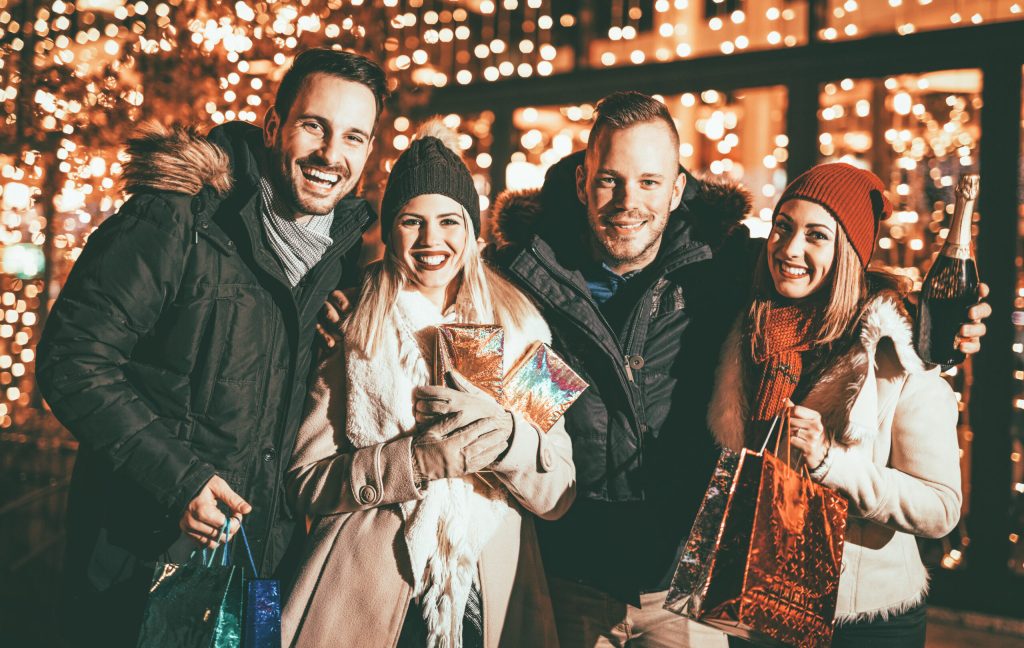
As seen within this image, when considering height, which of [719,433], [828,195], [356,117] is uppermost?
[356,117]

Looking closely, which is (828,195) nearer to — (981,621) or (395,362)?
(395,362)

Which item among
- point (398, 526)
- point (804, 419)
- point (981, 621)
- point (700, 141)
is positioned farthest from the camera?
point (700, 141)

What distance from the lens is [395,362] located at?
8.01ft

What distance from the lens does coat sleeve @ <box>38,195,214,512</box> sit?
86.1 inches

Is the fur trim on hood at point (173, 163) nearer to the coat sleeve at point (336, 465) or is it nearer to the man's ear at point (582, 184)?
the coat sleeve at point (336, 465)

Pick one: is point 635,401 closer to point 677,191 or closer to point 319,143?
point 677,191

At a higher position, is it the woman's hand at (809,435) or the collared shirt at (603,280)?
the collared shirt at (603,280)

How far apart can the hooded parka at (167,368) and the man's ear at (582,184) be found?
3.43ft

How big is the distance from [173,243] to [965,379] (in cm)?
455

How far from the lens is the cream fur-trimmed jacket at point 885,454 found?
2.25m

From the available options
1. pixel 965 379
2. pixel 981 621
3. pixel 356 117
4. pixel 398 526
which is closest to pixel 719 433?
pixel 398 526

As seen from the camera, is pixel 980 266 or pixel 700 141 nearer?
pixel 980 266

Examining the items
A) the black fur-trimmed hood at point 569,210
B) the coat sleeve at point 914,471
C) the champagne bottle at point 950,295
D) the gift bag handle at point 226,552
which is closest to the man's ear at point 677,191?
the black fur-trimmed hood at point 569,210

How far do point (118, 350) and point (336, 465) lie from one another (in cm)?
71
